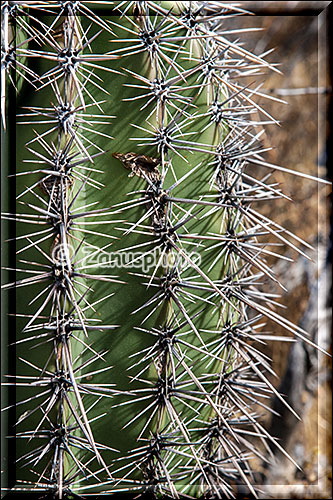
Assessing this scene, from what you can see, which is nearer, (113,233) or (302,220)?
(113,233)

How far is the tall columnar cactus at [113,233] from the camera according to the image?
2.00 feet

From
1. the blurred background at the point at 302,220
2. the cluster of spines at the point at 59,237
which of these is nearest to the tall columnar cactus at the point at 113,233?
the cluster of spines at the point at 59,237

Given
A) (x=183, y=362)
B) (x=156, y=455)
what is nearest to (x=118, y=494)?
(x=156, y=455)

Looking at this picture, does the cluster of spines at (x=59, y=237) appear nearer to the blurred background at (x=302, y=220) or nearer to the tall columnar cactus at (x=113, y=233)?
the tall columnar cactus at (x=113, y=233)

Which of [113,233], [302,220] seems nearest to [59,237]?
[113,233]

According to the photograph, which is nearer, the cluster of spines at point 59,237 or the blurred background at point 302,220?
the cluster of spines at point 59,237

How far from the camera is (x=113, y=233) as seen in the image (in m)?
Result: 0.63

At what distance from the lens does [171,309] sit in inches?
25.5

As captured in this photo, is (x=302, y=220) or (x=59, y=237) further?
(x=302, y=220)

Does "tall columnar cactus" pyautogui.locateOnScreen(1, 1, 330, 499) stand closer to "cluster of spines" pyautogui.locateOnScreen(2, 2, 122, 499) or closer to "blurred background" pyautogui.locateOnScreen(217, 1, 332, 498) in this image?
"cluster of spines" pyautogui.locateOnScreen(2, 2, 122, 499)

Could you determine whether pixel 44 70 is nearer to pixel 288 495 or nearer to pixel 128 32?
pixel 128 32

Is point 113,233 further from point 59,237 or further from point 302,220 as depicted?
point 302,220

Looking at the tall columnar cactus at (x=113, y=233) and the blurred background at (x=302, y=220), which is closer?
the tall columnar cactus at (x=113, y=233)

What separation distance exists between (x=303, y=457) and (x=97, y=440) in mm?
944
